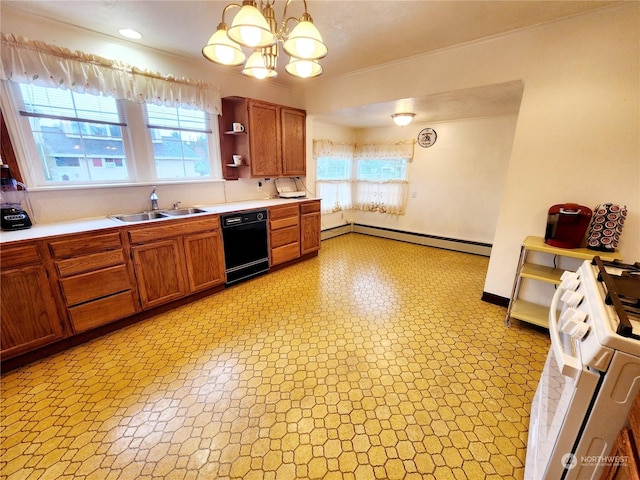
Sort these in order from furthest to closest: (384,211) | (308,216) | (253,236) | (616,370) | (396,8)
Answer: (384,211)
(308,216)
(253,236)
(396,8)
(616,370)

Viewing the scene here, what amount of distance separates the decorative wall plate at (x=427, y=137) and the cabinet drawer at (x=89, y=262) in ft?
16.0

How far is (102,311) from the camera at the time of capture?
231 centimetres

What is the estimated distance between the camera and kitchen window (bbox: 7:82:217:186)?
2.32m

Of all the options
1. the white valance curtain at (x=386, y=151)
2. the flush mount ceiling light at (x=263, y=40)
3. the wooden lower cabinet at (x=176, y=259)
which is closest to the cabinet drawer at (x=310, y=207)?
the wooden lower cabinet at (x=176, y=259)

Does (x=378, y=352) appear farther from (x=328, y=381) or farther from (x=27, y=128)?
(x=27, y=128)

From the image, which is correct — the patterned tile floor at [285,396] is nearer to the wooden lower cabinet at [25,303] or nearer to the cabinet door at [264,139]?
the wooden lower cabinet at [25,303]

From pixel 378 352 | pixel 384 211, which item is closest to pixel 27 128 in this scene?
pixel 378 352

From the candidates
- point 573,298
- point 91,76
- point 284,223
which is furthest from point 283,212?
point 573,298

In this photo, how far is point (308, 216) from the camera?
13.6ft

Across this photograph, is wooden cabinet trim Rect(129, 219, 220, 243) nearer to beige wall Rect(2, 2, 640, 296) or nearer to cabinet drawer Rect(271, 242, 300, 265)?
beige wall Rect(2, 2, 640, 296)

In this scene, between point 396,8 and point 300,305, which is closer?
point 396,8

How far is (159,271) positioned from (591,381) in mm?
3034

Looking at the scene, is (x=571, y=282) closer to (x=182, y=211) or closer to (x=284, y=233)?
(x=284, y=233)

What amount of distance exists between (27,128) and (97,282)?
57.1 inches
